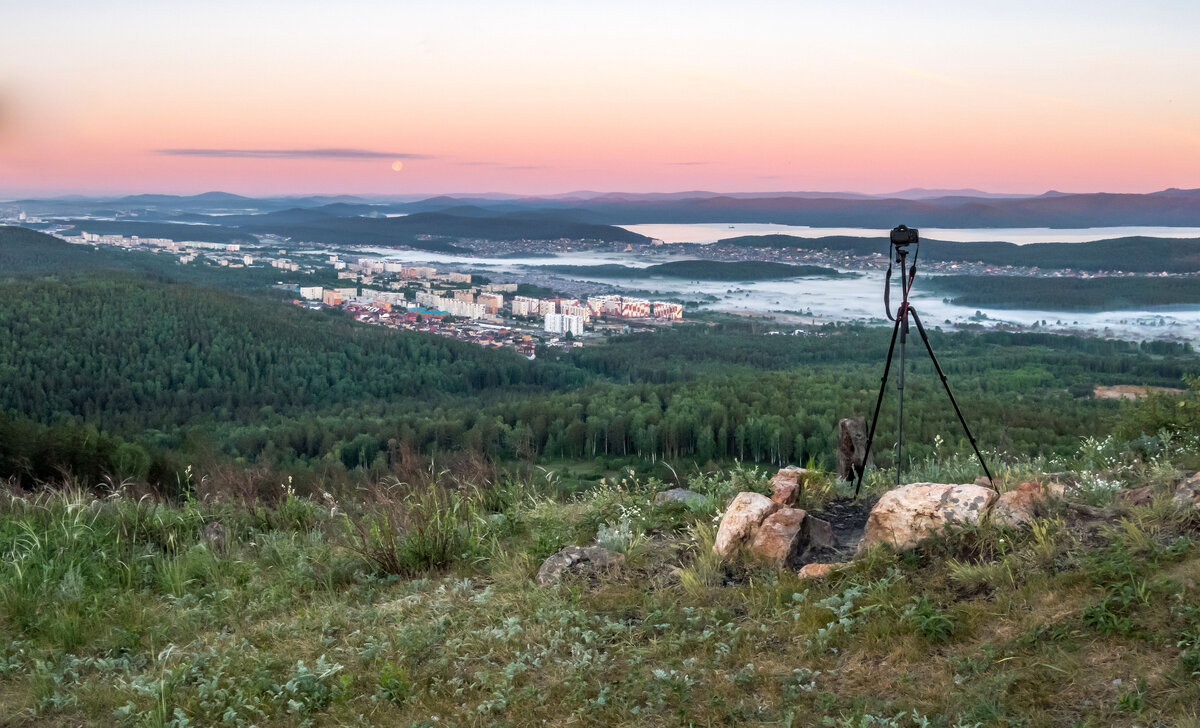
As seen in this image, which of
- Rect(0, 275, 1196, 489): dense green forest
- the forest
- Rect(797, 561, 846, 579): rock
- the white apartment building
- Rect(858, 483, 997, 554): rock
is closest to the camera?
Rect(797, 561, 846, 579): rock

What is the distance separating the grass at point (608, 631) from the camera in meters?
3.06

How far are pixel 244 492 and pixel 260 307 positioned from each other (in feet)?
214

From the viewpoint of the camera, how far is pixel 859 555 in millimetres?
4289

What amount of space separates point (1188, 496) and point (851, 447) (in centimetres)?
237

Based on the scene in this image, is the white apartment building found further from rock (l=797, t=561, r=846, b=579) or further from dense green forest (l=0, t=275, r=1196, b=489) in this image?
rock (l=797, t=561, r=846, b=579)

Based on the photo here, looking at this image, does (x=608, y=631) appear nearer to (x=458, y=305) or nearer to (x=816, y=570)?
(x=816, y=570)

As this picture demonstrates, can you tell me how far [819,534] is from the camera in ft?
15.5

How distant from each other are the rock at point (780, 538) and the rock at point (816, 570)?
18 cm

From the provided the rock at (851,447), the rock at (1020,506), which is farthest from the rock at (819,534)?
the rock at (851,447)

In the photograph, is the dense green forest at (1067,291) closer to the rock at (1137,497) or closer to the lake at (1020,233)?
the lake at (1020,233)

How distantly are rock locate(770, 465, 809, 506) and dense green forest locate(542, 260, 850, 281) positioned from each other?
77410 mm

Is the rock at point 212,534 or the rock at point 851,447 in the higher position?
the rock at point 851,447

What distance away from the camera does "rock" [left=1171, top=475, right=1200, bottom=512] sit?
398cm

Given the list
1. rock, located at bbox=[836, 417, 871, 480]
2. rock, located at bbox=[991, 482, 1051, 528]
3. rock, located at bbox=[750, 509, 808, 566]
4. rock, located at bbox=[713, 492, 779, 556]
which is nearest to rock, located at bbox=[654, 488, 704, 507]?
rock, located at bbox=[713, 492, 779, 556]
